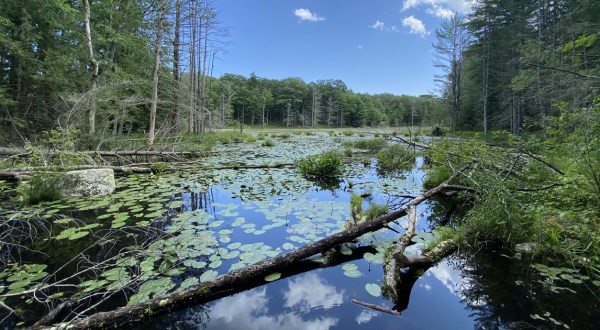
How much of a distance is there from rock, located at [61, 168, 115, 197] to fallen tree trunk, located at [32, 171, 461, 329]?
435cm

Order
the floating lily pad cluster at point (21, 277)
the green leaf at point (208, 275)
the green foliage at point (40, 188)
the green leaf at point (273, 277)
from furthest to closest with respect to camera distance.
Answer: the green foliage at point (40, 188) → the green leaf at point (273, 277) → the green leaf at point (208, 275) → the floating lily pad cluster at point (21, 277)

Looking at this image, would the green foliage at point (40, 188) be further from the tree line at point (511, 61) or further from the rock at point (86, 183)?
the tree line at point (511, 61)

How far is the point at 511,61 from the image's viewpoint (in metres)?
15.6

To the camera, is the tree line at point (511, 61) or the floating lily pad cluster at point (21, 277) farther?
the tree line at point (511, 61)

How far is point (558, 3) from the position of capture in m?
18.7

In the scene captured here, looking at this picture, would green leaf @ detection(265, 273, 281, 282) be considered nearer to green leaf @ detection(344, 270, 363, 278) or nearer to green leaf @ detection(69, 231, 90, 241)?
green leaf @ detection(344, 270, 363, 278)

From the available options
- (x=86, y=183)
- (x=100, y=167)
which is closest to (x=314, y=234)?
(x=86, y=183)

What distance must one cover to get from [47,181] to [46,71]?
31.7ft

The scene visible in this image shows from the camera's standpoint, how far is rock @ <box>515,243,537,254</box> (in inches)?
120

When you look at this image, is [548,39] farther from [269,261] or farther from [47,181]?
[47,181]

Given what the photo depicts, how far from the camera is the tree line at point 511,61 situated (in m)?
14.2

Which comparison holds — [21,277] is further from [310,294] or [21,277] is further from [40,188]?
[40,188]

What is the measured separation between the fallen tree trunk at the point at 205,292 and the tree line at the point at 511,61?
12520mm

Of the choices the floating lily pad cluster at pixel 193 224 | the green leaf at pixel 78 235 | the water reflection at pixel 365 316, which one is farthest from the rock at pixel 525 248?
the green leaf at pixel 78 235
